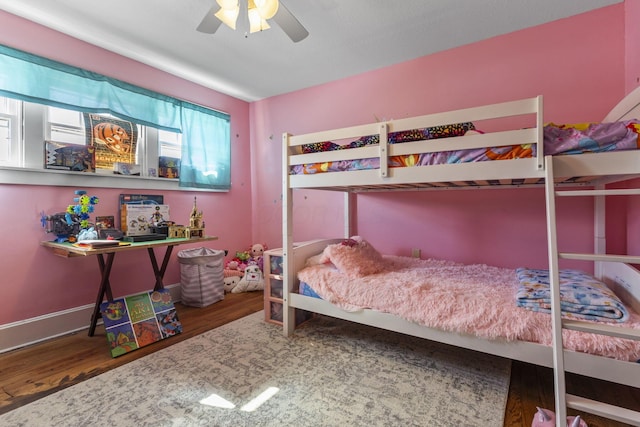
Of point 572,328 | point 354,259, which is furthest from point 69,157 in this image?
point 572,328

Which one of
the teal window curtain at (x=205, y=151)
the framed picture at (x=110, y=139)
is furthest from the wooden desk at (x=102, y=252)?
the teal window curtain at (x=205, y=151)

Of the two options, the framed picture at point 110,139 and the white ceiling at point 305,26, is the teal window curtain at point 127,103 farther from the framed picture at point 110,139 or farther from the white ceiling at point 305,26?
the white ceiling at point 305,26

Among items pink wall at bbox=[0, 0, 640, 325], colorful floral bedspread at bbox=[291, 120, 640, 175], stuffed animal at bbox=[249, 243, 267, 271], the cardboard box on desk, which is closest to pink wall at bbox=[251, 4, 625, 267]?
pink wall at bbox=[0, 0, 640, 325]

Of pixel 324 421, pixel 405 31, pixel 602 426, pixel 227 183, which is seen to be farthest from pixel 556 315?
pixel 227 183

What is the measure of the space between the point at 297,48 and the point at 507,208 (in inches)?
92.8

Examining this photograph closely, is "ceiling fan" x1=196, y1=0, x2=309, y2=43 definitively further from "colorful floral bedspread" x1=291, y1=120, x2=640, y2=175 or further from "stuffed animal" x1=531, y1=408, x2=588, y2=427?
"stuffed animal" x1=531, y1=408, x2=588, y2=427

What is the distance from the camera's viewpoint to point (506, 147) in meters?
1.56

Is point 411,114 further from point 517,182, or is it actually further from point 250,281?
point 250,281

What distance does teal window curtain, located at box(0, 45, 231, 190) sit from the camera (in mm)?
2154

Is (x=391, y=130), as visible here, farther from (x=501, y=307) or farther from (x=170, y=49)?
(x=170, y=49)

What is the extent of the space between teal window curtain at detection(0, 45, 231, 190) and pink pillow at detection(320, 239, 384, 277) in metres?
1.95

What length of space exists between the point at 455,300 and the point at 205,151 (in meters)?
3.05

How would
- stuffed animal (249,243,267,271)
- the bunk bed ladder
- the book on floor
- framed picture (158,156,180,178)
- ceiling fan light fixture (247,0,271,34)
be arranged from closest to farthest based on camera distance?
1. the bunk bed ladder
2. ceiling fan light fixture (247,0,271,34)
3. the book on floor
4. framed picture (158,156,180,178)
5. stuffed animal (249,243,267,271)

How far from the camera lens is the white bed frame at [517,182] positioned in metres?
1.26
